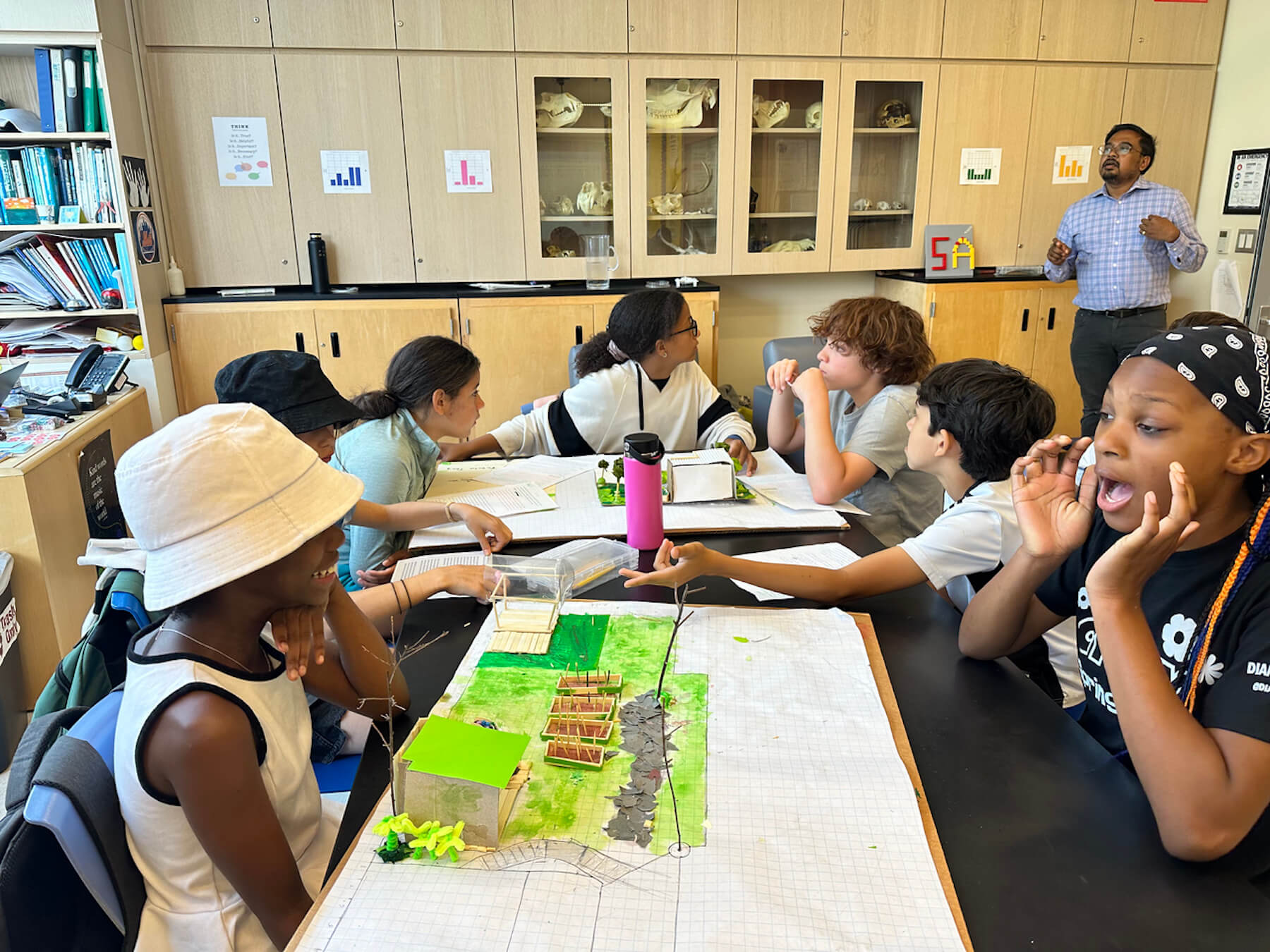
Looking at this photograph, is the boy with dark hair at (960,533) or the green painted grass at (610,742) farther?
the boy with dark hair at (960,533)

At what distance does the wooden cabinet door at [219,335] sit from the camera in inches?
146

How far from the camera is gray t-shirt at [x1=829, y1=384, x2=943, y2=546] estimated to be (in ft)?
6.42

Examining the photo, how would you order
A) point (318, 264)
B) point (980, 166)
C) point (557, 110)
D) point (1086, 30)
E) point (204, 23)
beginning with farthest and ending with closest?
point (980, 166), point (1086, 30), point (557, 110), point (318, 264), point (204, 23)

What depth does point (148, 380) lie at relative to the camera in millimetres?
3521

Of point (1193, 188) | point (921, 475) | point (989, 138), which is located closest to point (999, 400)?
point (921, 475)

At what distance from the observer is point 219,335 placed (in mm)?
3740

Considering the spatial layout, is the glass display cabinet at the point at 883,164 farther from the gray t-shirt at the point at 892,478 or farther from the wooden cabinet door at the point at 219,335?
the wooden cabinet door at the point at 219,335

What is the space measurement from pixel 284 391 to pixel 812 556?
1.04 metres

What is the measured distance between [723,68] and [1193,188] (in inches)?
103

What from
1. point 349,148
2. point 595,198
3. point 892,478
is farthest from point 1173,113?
point 349,148

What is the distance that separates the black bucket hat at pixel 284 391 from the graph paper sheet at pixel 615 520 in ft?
0.98

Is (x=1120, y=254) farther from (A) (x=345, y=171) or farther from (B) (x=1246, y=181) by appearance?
(A) (x=345, y=171)

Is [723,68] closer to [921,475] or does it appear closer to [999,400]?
[921,475]

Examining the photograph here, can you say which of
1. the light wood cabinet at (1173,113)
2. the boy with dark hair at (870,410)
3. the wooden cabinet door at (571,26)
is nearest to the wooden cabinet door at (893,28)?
the wooden cabinet door at (571,26)
